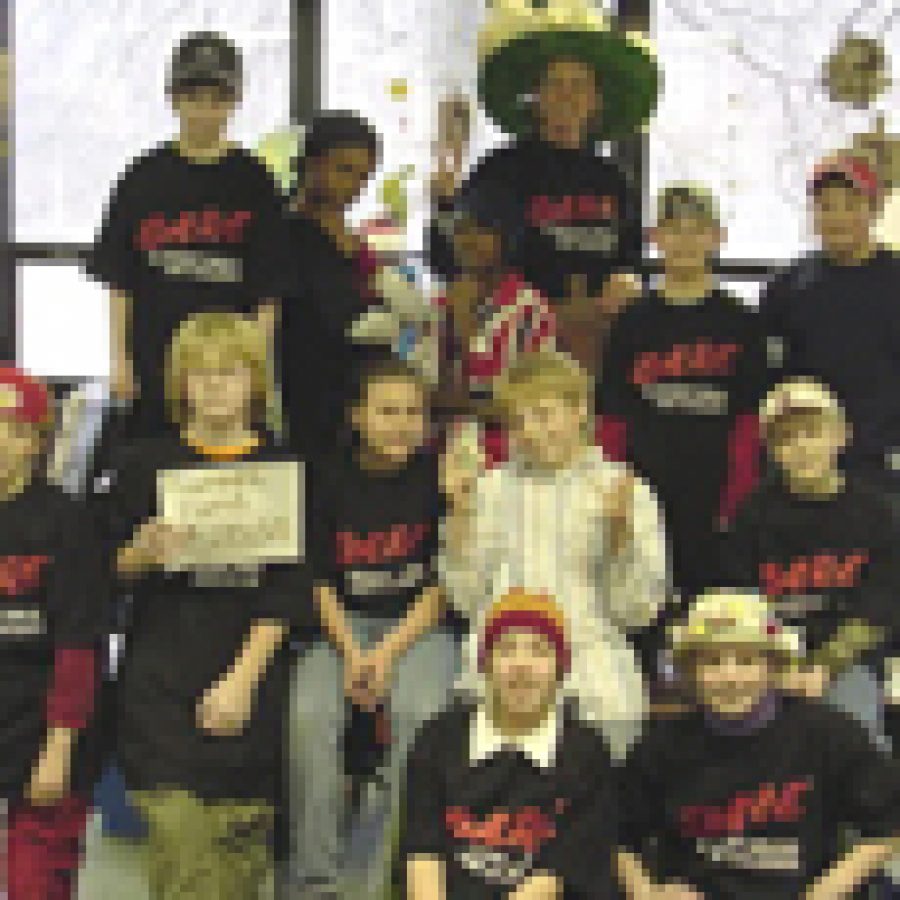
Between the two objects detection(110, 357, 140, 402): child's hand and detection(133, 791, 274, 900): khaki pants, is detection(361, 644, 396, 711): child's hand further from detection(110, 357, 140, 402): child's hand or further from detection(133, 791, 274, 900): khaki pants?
detection(110, 357, 140, 402): child's hand

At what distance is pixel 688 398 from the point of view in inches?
108

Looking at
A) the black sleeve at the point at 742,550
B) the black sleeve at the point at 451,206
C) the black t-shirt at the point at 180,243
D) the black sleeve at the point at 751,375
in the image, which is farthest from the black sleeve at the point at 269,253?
the black sleeve at the point at 742,550

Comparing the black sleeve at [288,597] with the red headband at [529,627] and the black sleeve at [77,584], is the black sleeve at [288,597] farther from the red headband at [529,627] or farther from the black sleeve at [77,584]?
the red headband at [529,627]

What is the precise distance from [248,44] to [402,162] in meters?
0.64

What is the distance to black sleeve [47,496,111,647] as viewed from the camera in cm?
237

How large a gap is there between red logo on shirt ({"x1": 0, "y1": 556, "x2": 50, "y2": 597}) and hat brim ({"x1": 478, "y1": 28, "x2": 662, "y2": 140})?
154 centimetres

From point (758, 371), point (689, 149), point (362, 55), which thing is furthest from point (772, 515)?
point (362, 55)

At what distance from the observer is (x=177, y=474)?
7.82 feet

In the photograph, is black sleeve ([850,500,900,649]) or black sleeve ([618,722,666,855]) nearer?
black sleeve ([618,722,666,855])

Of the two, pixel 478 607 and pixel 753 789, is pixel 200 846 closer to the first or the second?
pixel 478 607

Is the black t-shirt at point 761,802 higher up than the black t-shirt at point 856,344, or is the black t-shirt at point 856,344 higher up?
the black t-shirt at point 856,344

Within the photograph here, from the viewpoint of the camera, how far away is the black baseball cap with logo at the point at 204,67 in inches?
109

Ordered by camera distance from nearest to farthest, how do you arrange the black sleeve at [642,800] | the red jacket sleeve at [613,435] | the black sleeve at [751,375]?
the black sleeve at [642,800]
the red jacket sleeve at [613,435]
the black sleeve at [751,375]

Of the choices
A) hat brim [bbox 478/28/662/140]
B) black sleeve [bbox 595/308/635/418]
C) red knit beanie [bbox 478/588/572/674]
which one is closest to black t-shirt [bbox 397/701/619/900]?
red knit beanie [bbox 478/588/572/674]
